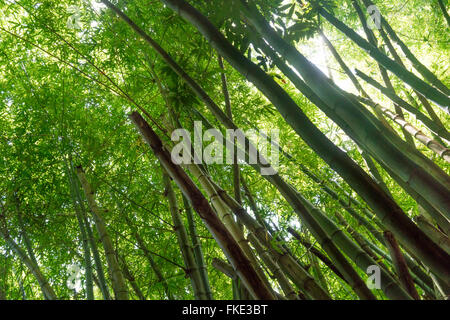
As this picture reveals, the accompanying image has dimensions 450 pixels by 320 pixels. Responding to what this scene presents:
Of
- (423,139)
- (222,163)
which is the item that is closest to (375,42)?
(423,139)

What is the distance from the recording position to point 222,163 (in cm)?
303

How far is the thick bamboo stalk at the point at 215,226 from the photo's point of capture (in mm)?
974

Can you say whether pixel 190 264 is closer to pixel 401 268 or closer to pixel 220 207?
pixel 220 207

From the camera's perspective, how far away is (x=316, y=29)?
204 centimetres

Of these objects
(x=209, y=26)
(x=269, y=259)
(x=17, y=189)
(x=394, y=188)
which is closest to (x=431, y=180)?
(x=269, y=259)

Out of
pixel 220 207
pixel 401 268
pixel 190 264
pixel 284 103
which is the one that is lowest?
pixel 401 268

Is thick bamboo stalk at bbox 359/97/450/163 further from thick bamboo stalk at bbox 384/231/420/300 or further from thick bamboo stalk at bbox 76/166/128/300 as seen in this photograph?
thick bamboo stalk at bbox 76/166/128/300

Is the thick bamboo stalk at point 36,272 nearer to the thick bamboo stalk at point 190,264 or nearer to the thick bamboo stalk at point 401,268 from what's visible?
the thick bamboo stalk at point 190,264

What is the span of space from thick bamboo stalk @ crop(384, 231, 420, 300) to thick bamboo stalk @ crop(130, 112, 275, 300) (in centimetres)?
47

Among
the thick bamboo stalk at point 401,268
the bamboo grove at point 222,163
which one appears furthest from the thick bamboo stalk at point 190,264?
the thick bamboo stalk at point 401,268

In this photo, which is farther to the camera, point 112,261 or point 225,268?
point 112,261

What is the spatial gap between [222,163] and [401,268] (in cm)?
201

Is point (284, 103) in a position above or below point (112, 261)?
above
